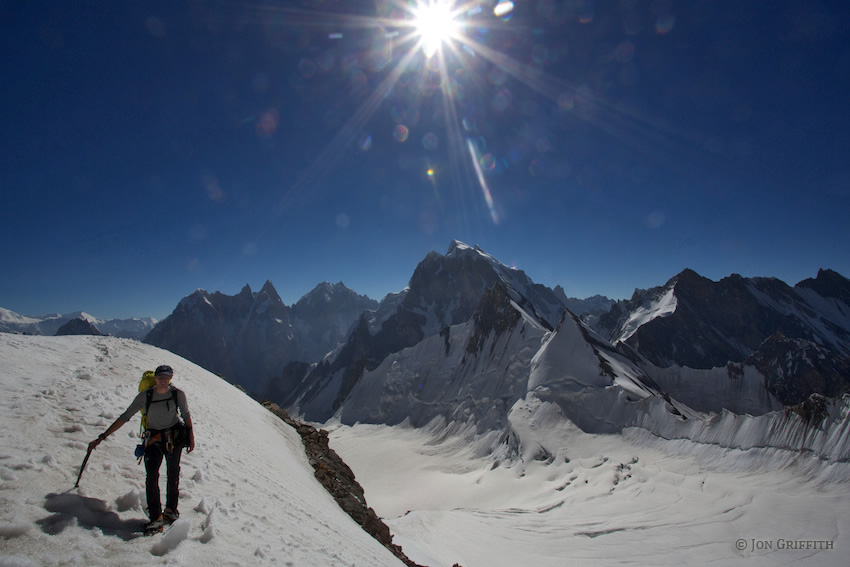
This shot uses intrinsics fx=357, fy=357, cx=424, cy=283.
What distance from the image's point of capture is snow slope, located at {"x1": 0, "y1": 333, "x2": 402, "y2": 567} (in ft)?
15.3

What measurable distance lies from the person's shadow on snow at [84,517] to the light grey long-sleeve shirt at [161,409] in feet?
3.90

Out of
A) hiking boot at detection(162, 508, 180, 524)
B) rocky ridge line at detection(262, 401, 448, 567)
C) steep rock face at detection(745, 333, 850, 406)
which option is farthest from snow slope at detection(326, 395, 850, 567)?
steep rock face at detection(745, 333, 850, 406)

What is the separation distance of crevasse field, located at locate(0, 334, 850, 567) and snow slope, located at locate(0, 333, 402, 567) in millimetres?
36

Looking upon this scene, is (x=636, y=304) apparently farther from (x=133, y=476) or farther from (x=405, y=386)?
(x=133, y=476)

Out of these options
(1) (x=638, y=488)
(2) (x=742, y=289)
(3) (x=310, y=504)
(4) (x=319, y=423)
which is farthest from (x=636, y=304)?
(3) (x=310, y=504)

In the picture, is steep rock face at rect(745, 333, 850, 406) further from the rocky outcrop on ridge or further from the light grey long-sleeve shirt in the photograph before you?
the light grey long-sleeve shirt

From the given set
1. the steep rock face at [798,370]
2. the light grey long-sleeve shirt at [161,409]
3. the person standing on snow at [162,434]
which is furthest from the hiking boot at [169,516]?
the steep rock face at [798,370]

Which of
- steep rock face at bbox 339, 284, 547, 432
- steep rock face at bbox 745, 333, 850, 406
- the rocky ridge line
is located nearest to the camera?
the rocky ridge line

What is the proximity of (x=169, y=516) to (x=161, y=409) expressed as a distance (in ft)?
5.53

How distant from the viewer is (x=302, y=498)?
10688 millimetres

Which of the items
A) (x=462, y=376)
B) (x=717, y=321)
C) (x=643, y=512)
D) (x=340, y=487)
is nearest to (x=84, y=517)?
(x=340, y=487)

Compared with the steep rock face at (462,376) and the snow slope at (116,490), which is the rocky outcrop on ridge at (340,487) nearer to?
the snow slope at (116,490)

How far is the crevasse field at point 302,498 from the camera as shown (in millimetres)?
5246

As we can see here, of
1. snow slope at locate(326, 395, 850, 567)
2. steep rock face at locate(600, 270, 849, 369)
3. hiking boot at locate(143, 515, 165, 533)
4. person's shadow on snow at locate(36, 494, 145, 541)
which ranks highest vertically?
steep rock face at locate(600, 270, 849, 369)
